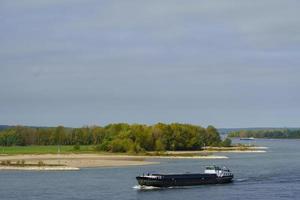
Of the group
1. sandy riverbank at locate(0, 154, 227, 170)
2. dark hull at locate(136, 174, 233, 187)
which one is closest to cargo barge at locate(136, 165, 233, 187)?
dark hull at locate(136, 174, 233, 187)

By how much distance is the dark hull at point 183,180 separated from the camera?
307ft

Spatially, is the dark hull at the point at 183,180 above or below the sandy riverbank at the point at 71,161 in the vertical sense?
below

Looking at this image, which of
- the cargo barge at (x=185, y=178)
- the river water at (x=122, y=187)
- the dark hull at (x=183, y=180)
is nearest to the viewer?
the river water at (x=122, y=187)

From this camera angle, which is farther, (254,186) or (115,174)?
(115,174)

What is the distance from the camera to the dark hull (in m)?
93.6

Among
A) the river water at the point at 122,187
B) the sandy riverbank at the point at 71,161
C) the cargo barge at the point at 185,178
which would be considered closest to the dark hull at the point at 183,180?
the cargo barge at the point at 185,178

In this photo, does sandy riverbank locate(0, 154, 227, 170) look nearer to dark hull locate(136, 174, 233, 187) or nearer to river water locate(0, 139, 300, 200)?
river water locate(0, 139, 300, 200)

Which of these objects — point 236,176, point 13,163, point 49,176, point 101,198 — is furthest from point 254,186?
point 13,163

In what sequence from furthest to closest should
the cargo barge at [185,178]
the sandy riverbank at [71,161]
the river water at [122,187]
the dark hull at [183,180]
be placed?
the sandy riverbank at [71,161] → the cargo barge at [185,178] → the dark hull at [183,180] → the river water at [122,187]

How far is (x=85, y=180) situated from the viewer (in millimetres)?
101688

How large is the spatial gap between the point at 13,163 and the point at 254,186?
64.2 m

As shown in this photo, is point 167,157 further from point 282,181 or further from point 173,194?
point 173,194

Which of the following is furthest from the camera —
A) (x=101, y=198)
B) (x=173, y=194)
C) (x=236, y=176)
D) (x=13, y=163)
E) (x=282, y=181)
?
(x=13, y=163)

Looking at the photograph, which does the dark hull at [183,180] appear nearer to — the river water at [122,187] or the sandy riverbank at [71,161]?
the river water at [122,187]
